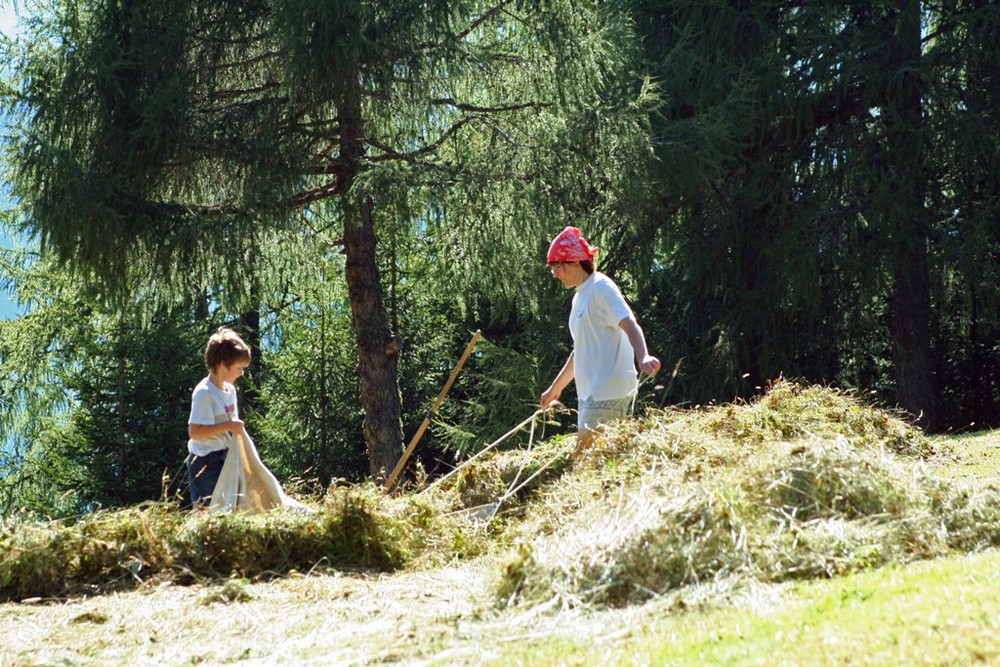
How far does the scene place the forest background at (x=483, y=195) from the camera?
11.6 metres

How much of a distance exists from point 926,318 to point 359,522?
9898 millimetres

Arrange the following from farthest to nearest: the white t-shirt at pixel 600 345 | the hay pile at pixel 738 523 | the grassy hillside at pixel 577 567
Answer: the white t-shirt at pixel 600 345 → the hay pile at pixel 738 523 → the grassy hillside at pixel 577 567

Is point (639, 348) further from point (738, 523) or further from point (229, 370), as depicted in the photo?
point (229, 370)

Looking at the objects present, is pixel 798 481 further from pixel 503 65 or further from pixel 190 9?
pixel 190 9

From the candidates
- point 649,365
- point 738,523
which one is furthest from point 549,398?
point 738,523

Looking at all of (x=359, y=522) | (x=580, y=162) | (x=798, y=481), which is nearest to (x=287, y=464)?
(x=580, y=162)

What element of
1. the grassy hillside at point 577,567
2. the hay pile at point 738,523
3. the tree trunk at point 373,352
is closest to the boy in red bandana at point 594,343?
the grassy hillside at point 577,567

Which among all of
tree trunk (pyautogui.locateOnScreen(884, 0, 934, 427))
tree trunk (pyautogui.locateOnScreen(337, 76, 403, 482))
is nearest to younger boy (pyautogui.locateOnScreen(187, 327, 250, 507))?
tree trunk (pyautogui.locateOnScreen(337, 76, 403, 482))

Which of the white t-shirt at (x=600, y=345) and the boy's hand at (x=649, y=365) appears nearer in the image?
the boy's hand at (x=649, y=365)

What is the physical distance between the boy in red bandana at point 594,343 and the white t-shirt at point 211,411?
6.39ft

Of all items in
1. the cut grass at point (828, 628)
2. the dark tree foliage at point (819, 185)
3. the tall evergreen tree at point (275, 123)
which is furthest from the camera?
the dark tree foliage at point (819, 185)

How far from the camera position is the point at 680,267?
15.9 m

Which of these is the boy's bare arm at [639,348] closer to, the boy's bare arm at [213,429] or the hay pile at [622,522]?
the hay pile at [622,522]

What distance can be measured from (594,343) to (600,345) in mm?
37
